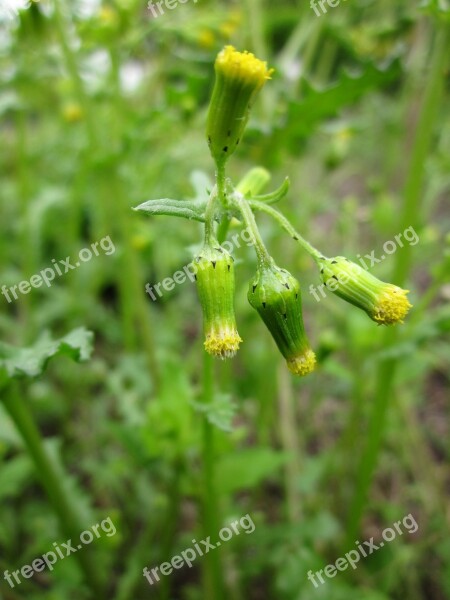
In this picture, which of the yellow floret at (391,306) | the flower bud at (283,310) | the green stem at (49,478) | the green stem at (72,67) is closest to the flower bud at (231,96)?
the flower bud at (283,310)

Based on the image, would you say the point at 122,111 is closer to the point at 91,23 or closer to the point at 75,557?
the point at 91,23

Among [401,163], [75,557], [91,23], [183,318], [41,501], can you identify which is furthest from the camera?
[401,163]

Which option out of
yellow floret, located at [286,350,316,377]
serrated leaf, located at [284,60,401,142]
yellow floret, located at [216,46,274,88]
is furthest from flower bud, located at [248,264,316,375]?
serrated leaf, located at [284,60,401,142]

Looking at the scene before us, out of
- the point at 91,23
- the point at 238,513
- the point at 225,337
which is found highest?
the point at 91,23

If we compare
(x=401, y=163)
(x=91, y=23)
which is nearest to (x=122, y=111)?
(x=91, y=23)

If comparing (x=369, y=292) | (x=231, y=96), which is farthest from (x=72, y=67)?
(x=369, y=292)

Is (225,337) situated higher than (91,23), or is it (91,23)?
(91,23)
